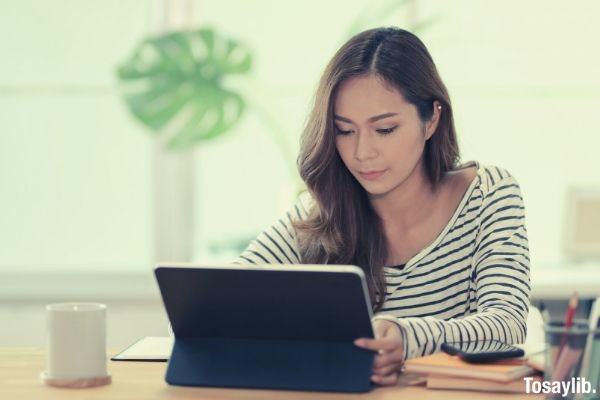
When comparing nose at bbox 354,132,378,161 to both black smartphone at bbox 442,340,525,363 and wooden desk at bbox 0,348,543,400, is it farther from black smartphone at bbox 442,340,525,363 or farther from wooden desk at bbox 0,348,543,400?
wooden desk at bbox 0,348,543,400

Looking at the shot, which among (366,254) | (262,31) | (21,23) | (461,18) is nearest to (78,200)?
(21,23)

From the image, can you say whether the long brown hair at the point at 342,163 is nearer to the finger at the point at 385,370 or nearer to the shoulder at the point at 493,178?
the shoulder at the point at 493,178

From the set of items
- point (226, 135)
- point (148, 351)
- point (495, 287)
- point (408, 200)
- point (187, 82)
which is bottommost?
point (148, 351)

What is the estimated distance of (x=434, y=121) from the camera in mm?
2174

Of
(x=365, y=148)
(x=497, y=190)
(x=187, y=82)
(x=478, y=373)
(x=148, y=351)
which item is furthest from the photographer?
(x=187, y=82)

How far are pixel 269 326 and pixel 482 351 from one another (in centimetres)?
33

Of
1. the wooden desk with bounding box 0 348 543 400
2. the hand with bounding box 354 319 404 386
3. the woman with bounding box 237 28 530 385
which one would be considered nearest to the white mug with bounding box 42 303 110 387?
the wooden desk with bounding box 0 348 543 400

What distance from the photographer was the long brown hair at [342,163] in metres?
2.08

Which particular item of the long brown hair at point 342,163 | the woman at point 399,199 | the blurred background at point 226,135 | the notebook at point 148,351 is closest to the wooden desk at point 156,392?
the notebook at point 148,351

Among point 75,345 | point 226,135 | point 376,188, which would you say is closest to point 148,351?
point 75,345

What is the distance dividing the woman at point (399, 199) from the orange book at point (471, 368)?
0.38 m

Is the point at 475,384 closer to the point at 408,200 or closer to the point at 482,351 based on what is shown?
the point at 482,351

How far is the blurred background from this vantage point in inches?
152

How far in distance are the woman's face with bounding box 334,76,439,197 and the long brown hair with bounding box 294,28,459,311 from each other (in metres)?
0.02
